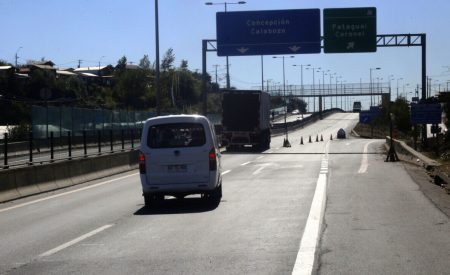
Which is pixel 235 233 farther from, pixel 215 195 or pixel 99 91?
pixel 99 91

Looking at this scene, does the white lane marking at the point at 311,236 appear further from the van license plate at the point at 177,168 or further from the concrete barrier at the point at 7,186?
the concrete barrier at the point at 7,186

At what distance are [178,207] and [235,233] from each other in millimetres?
4313

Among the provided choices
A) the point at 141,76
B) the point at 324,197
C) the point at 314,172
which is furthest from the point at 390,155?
the point at 141,76

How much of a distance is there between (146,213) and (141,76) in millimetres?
98783

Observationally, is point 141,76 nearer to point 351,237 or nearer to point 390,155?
point 390,155

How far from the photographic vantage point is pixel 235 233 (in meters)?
11.0

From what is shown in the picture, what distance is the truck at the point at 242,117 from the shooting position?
4409 centimetres

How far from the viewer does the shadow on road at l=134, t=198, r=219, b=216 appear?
46.7 ft

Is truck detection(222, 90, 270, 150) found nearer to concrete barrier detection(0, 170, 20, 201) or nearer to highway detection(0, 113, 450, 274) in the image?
highway detection(0, 113, 450, 274)

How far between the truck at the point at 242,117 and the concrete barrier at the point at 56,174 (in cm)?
1673

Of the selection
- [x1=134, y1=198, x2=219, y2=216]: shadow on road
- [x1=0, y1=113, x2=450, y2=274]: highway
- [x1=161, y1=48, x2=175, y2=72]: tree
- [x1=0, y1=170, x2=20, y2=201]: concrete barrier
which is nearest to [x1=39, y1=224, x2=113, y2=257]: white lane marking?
[x1=0, y1=113, x2=450, y2=274]: highway

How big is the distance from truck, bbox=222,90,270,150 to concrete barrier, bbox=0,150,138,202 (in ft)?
54.9

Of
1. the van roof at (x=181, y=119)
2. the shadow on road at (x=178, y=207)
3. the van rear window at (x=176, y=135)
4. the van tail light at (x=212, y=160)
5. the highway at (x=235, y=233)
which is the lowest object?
the shadow on road at (x=178, y=207)

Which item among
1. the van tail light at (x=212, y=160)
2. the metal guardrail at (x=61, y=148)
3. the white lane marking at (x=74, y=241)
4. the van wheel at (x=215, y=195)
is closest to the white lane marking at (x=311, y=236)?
the van wheel at (x=215, y=195)
